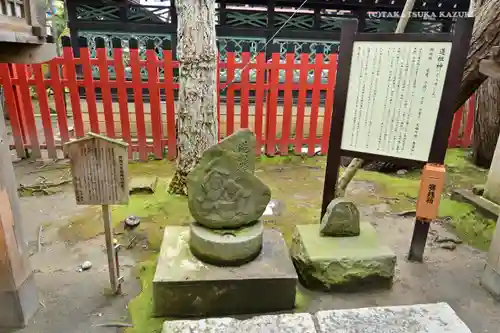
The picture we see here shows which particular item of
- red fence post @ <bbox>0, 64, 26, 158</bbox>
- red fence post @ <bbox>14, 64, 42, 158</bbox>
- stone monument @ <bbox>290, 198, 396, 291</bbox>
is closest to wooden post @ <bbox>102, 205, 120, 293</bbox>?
stone monument @ <bbox>290, 198, 396, 291</bbox>

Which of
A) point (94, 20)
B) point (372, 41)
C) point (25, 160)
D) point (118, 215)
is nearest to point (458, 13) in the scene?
point (372, 41)

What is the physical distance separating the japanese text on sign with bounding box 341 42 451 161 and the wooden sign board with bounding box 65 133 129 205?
1972 mm

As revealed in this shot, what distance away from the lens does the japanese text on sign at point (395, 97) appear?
9.43 feet

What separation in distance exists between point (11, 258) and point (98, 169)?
816mm

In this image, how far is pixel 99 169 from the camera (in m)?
2.47

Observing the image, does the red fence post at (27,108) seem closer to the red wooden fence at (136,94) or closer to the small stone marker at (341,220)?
the red wooden fence at (136,94)

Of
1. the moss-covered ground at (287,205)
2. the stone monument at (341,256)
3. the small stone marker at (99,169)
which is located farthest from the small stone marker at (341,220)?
the small stone marker at (99,169)

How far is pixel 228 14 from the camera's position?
8.84m

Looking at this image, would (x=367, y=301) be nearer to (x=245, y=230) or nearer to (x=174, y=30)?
(x=245, y=230)

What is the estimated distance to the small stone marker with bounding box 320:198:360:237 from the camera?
3.07m

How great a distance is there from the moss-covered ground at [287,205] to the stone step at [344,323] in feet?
1.68

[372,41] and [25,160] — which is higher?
[372,41]

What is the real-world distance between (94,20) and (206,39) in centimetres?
560

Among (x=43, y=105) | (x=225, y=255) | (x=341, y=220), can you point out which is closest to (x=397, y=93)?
(x=341, y=220)
